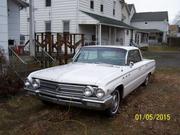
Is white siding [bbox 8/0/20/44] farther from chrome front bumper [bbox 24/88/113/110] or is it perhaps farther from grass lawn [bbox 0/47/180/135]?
chrome front bumper [bbox 24/88/113/110]

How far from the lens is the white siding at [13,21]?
38.5 ft

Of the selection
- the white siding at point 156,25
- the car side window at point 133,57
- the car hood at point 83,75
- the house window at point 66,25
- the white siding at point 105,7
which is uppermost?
the white siding at point 156,25

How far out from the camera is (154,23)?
171 feet

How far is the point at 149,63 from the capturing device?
7844 mm

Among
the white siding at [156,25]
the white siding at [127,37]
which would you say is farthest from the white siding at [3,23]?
the white siding at [156,25]

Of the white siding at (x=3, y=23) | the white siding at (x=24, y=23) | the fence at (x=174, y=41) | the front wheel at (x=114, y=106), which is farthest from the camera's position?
the fence at (x=174, y=41)

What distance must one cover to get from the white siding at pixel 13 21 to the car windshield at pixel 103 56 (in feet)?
22.7

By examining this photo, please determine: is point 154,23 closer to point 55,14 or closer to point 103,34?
point 103,34

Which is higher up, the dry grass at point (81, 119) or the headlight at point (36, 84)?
the headlight at point (36, 84)

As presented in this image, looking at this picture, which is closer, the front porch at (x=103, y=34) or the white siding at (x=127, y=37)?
the front porch at (x=103, y=34)

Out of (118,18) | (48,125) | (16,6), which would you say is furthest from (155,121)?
(118,18)

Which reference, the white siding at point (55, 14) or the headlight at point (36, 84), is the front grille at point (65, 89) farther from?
the white siding at point (55, 14)

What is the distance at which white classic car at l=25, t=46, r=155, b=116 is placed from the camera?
13.9 ft

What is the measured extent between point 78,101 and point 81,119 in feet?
1.98
